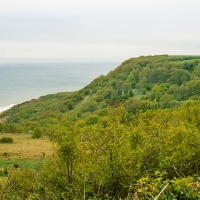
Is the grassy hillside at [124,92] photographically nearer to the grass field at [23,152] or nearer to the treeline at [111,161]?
the grass field at [23,152]

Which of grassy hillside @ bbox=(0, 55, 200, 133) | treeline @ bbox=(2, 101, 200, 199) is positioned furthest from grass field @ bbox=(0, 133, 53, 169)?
grassy hillside @ bbox=(0, 55, 200, 133)

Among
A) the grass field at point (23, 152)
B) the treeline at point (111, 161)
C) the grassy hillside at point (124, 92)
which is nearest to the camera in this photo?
the treeline at point (111, 161)

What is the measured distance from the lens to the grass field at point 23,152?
4056 centimetres

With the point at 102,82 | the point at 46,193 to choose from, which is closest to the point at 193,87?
the point at 102,82

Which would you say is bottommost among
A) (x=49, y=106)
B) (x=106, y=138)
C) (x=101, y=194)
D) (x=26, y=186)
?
(x=49, y=106)

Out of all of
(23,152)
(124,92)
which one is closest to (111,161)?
(23,152)

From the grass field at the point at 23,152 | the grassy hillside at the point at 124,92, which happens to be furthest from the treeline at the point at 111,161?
the grassy hillside at the point at 124,92

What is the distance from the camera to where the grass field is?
1597 inches

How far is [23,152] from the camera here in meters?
49.5

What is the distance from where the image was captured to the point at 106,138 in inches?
427

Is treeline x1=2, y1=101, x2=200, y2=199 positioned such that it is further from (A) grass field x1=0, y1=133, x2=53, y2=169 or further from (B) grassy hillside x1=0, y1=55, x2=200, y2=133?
(B) grassy hillside x1=0, y1=55, x2=200, y2=133

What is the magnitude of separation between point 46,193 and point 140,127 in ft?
16.3

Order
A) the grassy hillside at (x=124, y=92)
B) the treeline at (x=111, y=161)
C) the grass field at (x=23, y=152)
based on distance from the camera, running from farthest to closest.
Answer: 1. the grassy hillside at (x=124, y=92)
2. the grass field at (x=23, y=152)
3. the treeline at (x=111, y=161)

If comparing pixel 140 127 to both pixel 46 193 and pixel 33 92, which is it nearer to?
pixel 46 193
